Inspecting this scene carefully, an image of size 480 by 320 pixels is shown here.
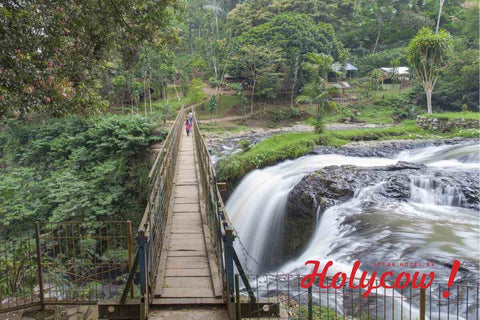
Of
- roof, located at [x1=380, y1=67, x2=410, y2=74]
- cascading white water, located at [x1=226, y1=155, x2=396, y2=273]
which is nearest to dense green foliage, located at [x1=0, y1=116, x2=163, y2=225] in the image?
cascading white water, located at [x1=226, y1=155, x2=396, y2=273]

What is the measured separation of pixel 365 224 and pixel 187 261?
5213 millimetres

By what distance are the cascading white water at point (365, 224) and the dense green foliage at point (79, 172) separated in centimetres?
531

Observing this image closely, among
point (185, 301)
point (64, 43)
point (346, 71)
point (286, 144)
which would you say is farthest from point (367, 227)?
point (346, 71)

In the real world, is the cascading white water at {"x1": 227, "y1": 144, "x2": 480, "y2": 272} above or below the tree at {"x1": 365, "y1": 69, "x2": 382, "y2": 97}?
below

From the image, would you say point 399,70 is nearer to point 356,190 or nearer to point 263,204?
point 356,190

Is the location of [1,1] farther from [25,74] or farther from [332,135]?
[332,135]

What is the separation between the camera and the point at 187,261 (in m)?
5.31

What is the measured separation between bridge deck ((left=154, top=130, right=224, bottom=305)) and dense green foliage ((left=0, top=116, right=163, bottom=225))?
24.5ft

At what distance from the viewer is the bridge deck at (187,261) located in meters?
4.38

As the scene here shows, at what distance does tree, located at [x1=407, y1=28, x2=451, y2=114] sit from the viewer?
24.1 meters

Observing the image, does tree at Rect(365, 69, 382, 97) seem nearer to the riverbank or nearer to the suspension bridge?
the riverbank

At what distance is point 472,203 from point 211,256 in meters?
7.76

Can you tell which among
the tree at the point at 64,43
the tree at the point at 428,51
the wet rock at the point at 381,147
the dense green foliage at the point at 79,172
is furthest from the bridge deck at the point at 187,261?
the tree at the point at 428,51

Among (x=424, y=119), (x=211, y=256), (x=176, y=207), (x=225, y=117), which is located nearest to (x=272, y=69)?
(x=225, y=117)
